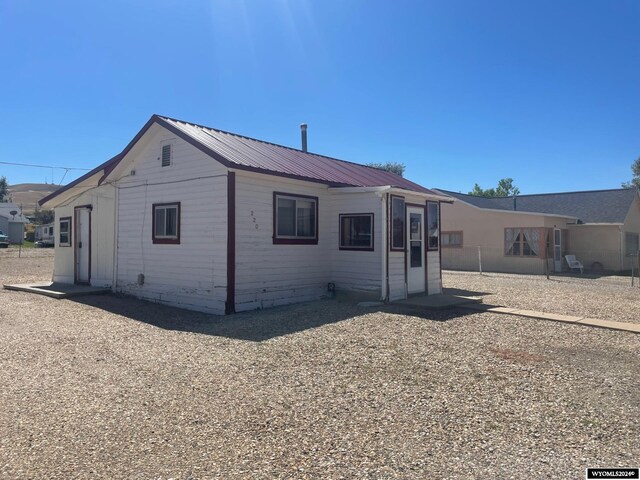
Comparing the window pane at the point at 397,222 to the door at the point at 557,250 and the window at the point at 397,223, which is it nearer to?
the window at the point at 397,223

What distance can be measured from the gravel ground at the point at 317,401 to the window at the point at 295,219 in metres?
3.22

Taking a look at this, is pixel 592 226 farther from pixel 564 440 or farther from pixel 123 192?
pixel 564 440

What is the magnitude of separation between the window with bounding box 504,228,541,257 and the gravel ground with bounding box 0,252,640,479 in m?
15.7

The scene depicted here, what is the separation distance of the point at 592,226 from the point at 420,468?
26.1 metres

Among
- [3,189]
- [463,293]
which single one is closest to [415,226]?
[463,293]

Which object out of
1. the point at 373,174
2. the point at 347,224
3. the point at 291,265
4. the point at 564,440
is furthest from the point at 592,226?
the point at 564,440

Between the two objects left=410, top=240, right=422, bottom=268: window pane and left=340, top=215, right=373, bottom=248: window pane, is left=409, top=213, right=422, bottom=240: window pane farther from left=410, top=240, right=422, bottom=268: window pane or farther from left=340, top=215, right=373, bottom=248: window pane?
left=340, top=215, right=373, bottom=248: window pane

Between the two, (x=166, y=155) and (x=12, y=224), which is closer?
(x=166, y=155)

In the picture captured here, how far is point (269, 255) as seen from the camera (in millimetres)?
11172

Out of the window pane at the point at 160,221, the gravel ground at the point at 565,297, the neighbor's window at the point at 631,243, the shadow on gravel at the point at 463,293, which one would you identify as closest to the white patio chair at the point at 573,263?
the neighbor's window at the point at 631,243

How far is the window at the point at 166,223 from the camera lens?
Result: 11.6 meters

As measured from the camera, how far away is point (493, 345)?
290 inches

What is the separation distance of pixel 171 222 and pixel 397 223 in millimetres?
5533

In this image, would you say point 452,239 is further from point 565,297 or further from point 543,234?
point 565,297
